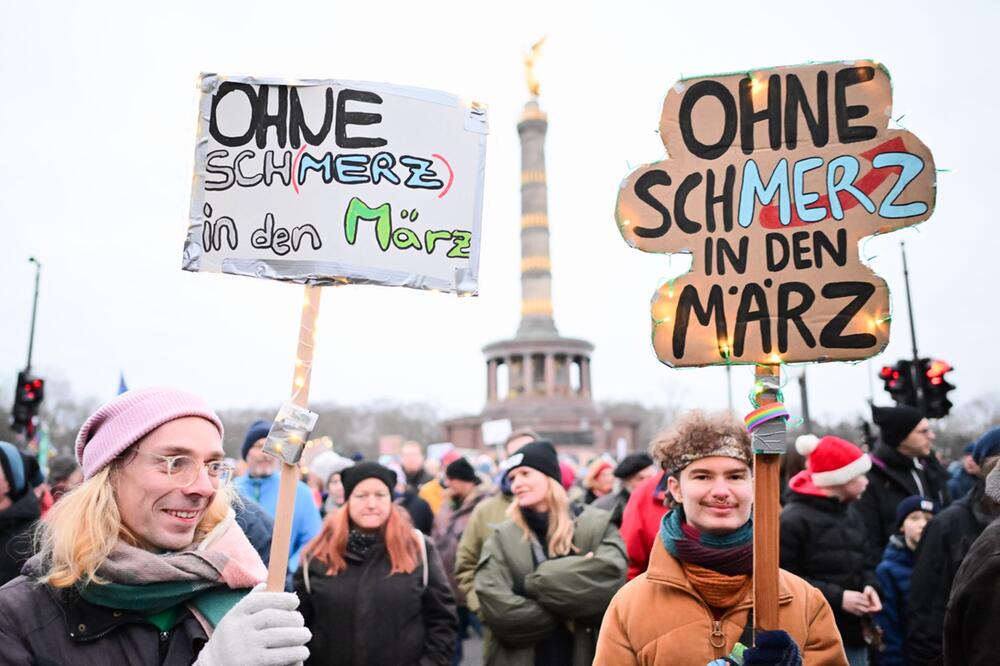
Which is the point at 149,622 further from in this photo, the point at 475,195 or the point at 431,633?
the point at 431,633

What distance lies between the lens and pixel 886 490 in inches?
251

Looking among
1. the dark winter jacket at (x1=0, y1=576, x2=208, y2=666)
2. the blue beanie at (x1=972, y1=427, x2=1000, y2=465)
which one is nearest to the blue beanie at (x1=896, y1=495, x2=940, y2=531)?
the blue beanie at (x1=972, y1=427, x2=1000, y2=465)

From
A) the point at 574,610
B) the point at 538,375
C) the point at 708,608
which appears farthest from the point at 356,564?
the point at 538,375

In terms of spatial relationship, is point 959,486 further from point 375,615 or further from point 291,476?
point 291,476

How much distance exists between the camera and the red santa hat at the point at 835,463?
16.2 feet

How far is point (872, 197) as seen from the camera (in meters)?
3.02

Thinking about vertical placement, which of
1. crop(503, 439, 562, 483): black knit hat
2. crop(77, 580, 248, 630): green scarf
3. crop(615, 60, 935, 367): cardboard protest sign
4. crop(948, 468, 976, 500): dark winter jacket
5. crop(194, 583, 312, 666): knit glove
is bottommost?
crop(194, 583, 312, 666): knit glove

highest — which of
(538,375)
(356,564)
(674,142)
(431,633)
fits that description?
(538,375)

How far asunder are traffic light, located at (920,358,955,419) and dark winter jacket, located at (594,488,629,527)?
28.7 feet

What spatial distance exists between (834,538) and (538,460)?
70.3 inches

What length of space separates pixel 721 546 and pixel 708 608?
0.22 meters

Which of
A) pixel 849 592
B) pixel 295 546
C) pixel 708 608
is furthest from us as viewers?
pixel 295 546

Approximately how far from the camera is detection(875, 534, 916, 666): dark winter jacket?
5.42m

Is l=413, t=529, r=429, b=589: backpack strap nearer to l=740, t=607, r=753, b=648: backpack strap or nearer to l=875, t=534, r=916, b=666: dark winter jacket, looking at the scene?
l=740, t=607, r=753, b=648: backpack strap
